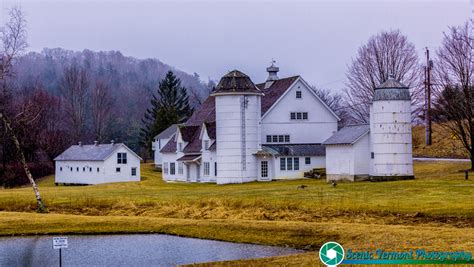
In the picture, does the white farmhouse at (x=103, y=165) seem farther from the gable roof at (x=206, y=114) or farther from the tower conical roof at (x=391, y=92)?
the tower conical roof at (x=391, y=92)

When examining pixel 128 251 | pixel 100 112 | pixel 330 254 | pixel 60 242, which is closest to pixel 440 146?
pixel 128 251

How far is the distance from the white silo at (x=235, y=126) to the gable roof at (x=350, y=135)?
819cm

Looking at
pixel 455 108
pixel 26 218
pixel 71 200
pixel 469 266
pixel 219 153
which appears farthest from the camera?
pixel 219 153

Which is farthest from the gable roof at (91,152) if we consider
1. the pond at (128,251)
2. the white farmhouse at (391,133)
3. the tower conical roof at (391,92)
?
the pond at (128,251)

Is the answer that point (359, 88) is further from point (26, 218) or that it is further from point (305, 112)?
point (26, 218)

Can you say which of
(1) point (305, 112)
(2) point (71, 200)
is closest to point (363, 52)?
(1) point (305, 112)

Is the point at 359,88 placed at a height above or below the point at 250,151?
above

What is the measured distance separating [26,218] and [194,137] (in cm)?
3749

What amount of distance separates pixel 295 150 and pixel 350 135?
9068mm

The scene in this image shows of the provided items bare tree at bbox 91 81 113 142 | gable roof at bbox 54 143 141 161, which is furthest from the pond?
bare tree at bbox 91 81 113 142

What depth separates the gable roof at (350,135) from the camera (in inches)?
2164

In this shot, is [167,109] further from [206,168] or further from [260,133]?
[260,133]

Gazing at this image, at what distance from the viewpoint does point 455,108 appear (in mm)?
54469

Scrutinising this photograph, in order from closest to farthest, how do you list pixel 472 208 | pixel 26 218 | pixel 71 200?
pixel 472 208 < pixel 26 218 < pixel 71 200
